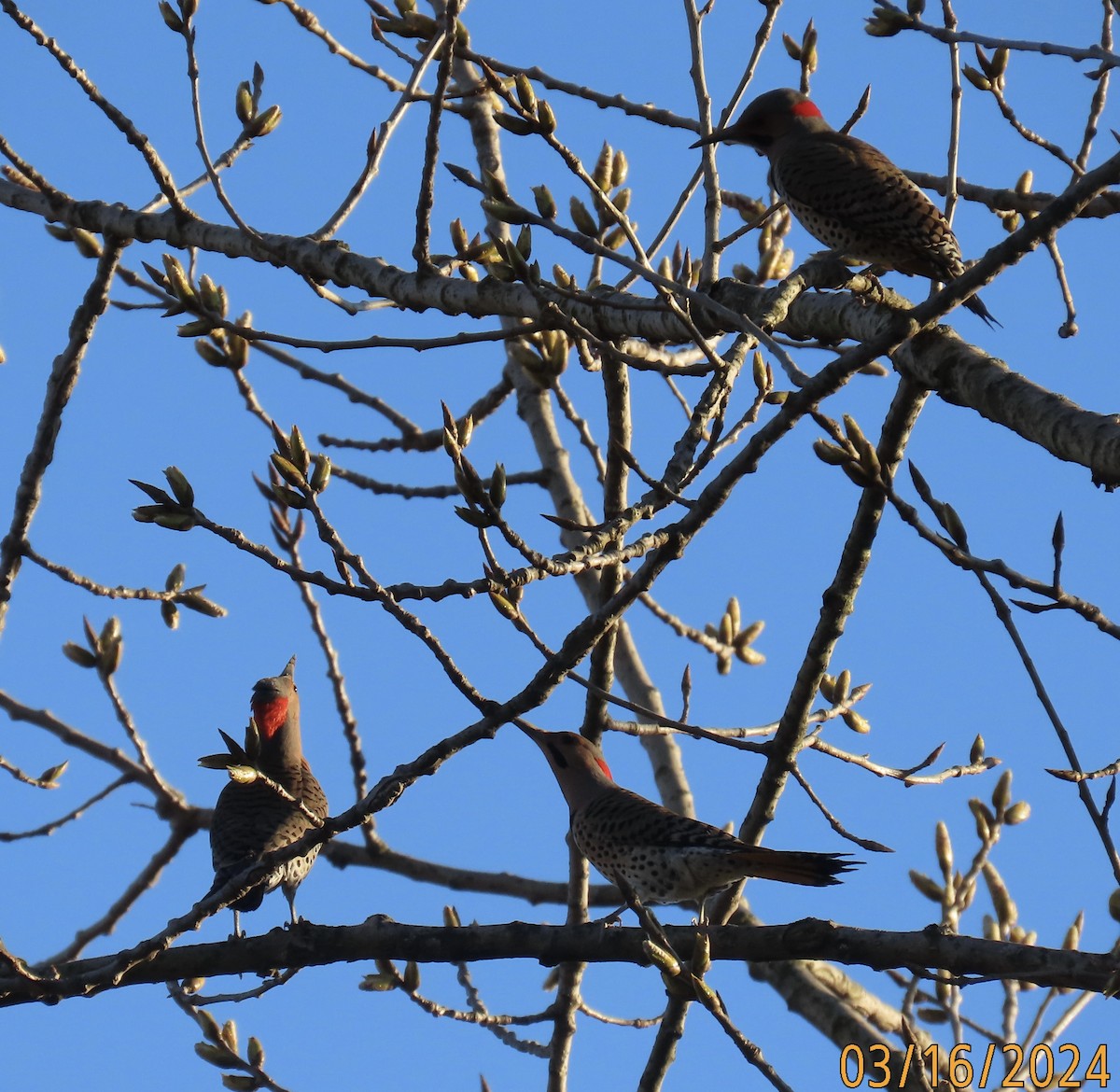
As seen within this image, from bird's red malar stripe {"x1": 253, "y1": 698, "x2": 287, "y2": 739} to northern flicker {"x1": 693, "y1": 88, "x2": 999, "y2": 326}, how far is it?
426 centimetres

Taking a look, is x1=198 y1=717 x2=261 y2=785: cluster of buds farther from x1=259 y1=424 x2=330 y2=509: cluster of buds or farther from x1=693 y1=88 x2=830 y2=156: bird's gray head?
x1=693 y1=88 x2=830 y2=156: bird's gray head

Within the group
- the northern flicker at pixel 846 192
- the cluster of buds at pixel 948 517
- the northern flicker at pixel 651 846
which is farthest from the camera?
the northern flicker at pixel 846 192

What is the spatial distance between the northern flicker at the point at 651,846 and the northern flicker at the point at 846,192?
6.24ft

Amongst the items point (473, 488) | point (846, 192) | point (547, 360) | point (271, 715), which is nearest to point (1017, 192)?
point (846, 192)

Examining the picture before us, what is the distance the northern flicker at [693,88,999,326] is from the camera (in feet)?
16.5

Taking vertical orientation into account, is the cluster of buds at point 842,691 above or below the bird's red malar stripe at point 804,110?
below

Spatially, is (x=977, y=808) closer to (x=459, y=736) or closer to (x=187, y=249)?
(x=459, y=736)

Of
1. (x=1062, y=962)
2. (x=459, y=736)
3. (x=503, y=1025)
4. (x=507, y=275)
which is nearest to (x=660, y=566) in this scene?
(x=459, y=736)

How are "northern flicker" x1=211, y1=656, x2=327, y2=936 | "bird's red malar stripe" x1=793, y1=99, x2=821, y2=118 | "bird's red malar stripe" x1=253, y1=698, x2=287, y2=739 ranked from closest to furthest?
"bird's red malar stripe" x1=793, y1=99, x2=821, y2=118
"northern flicker" x1=211, y1=656, x2=327, y2=936
"bird's red malar stripe" x1=253, y1=698, x2=287, y2=739

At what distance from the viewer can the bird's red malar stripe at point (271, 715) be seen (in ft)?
27.4

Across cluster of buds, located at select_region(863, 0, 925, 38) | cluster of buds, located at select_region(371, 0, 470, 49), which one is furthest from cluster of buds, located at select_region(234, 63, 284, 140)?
cluster of buds, located at select_region(863, 0, 925, 38)

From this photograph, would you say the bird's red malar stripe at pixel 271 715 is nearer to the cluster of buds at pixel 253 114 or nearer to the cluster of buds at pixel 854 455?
the cluster of buds at pixel 253 114

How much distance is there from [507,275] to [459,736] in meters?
1.24

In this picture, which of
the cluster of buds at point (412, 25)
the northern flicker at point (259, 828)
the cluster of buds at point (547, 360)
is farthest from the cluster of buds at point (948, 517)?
the northern flicker at point (259, 828)
